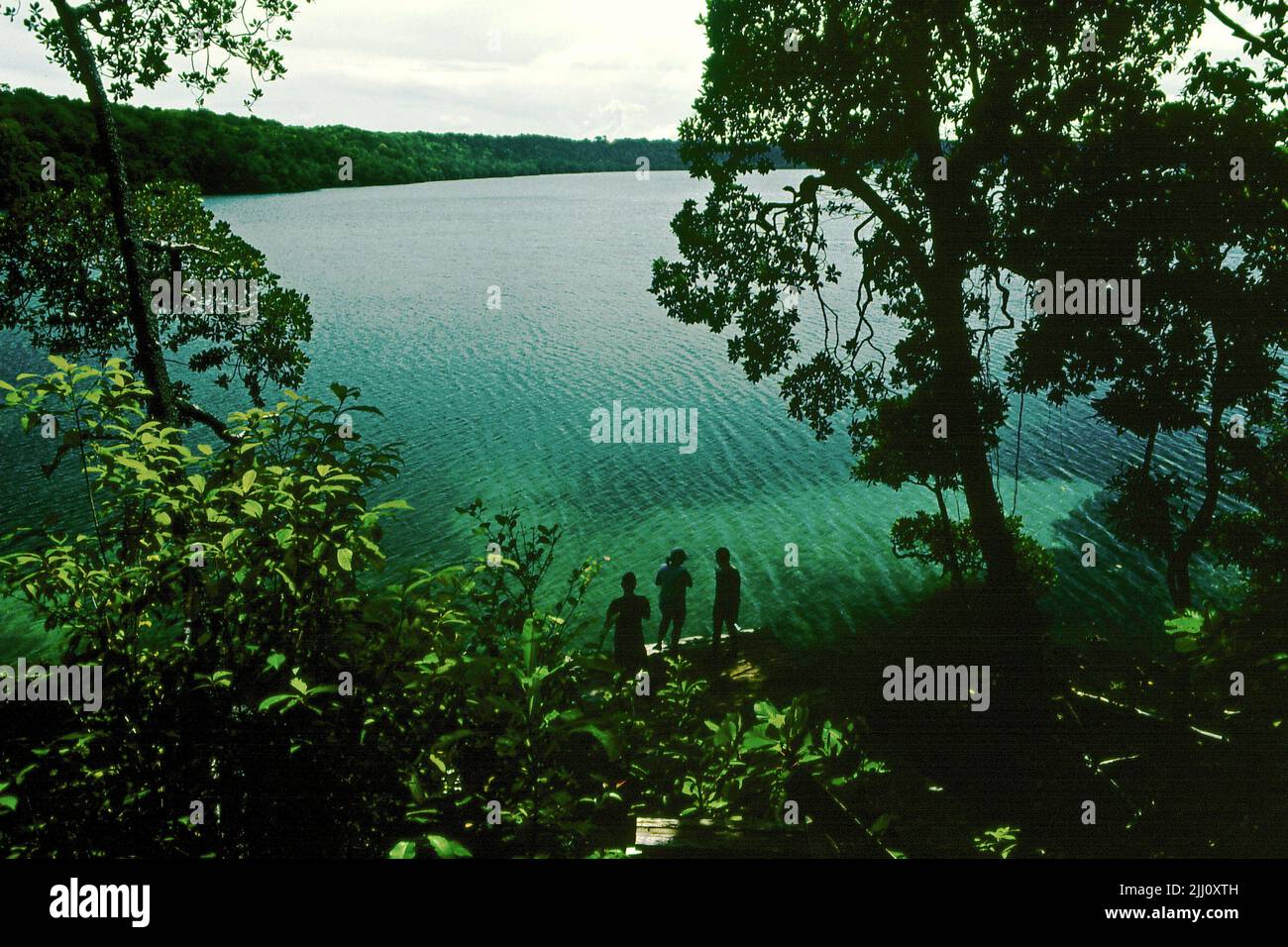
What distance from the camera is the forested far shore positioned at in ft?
57.7

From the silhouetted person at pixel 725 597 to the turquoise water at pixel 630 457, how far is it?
462 cm

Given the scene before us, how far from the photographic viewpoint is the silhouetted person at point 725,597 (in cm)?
1230

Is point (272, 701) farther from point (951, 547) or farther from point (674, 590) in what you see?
point (951, 547)

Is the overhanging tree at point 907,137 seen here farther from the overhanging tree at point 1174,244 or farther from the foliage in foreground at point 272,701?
the foliage in foreground at point 272,701

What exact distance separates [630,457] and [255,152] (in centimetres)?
7201

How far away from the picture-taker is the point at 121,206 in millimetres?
10352

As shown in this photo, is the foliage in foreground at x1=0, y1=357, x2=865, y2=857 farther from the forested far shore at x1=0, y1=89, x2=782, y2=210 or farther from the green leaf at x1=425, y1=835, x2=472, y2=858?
the forested far shore at x1=0, y1=89, x2=782, y2=210

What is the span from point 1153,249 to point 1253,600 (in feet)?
24.3

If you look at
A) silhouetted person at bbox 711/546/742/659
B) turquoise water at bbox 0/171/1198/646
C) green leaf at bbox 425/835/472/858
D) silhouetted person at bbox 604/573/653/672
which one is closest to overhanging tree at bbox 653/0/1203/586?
silhouetted person at bbox 711/546/742/659

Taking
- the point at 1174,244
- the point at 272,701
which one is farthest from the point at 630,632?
the point at 1174,244

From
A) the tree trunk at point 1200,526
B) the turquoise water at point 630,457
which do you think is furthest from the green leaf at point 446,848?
the turquoise water at point 630,457

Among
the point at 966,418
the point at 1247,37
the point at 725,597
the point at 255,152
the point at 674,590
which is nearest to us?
the point at 1247,37
